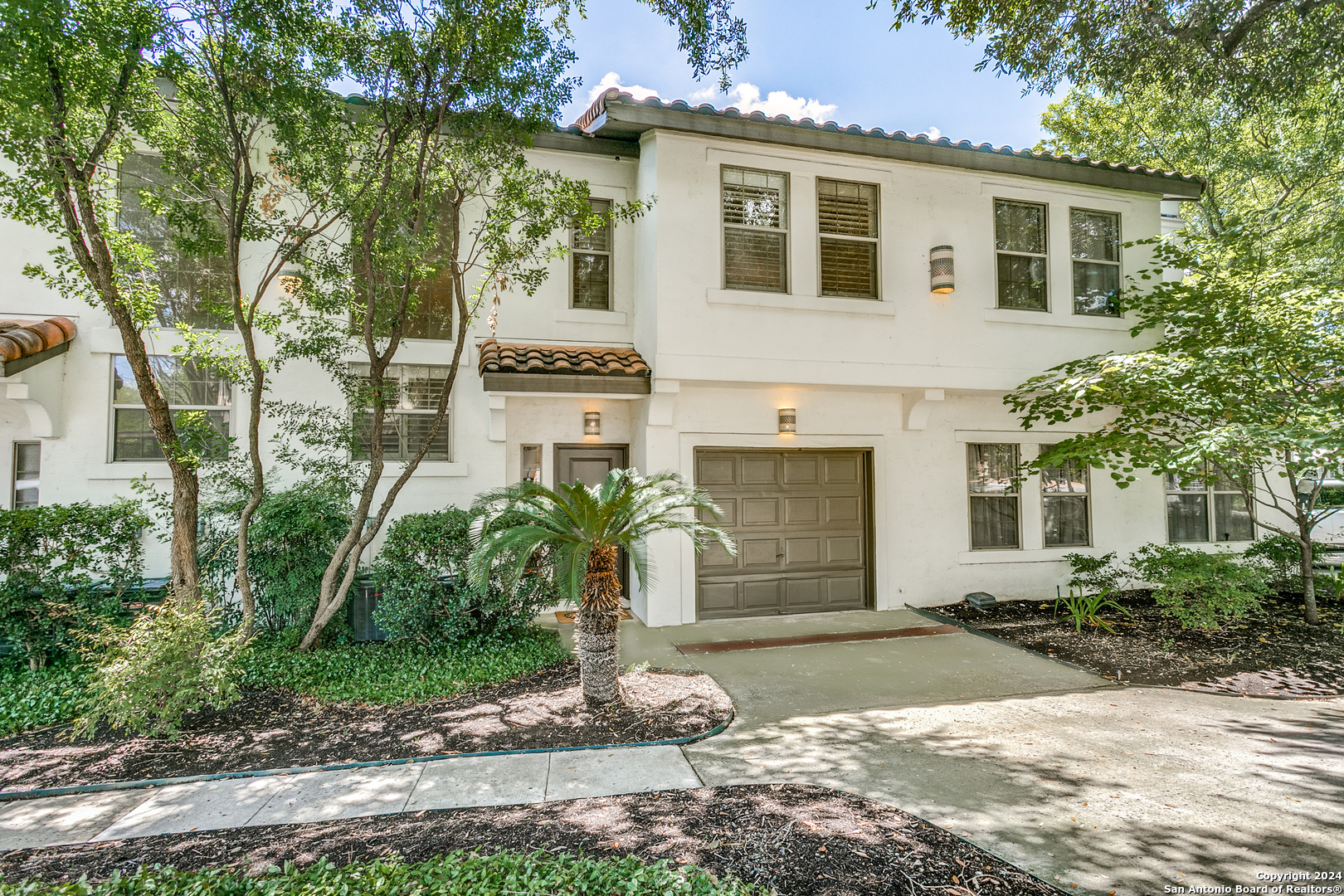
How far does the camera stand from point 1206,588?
7.01m

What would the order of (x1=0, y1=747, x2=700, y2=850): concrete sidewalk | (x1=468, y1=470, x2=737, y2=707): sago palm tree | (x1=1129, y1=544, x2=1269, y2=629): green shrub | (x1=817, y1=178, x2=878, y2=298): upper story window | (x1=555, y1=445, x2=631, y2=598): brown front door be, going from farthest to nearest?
(x1=555, y1=445, x2=631, y2=598): brown front door
(x1=817, y1=178, x2=878, y2=298): upper story window
(x1=1129, y1=544, x2=1269, y2=629): green shrub
(x1=468, y1=470, x2=737, y2=707): sago palm tree
(x1=0, y1=747, x2=700, y2=850): concrete sidewalk

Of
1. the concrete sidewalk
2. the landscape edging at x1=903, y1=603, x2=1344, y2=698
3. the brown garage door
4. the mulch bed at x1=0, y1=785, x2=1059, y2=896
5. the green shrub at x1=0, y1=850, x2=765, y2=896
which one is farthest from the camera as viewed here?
the brown garage door

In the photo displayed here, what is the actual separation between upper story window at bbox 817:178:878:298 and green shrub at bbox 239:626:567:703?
5642 mm

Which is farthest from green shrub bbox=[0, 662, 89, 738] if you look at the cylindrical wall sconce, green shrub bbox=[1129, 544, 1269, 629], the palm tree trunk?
green shrub bbox=[1129, 544, 1269, 629]

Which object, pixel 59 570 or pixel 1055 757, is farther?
pixel 59 570

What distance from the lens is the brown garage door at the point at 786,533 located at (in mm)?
7914

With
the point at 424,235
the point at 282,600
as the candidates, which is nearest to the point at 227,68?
the point at 424,235

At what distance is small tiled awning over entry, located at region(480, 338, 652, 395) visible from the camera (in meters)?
6.81

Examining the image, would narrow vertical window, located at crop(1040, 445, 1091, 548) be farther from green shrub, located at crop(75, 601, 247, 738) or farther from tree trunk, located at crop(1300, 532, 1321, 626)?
green shrub, located at crop(75, 601, 247, 738)

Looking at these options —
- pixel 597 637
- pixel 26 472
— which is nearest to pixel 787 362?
pixel 597 637

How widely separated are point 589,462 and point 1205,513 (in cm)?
974

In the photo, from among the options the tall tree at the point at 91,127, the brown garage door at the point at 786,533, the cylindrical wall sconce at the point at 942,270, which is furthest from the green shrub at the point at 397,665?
the cylindrical wall sconce at the point at 942,270

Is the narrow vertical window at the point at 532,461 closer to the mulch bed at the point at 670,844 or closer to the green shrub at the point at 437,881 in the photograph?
the mulch bed at the point at 670,844

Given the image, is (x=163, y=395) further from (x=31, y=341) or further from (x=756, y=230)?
(x=756, y=230)
